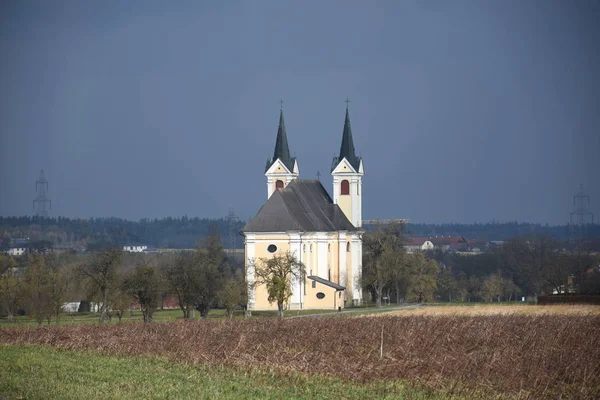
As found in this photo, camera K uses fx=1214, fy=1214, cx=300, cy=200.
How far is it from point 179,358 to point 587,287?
65.0m

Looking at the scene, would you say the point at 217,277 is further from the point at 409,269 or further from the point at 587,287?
the point at 587,287

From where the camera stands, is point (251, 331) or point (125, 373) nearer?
point (125, 373)

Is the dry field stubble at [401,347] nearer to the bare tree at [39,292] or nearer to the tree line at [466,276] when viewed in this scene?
the bare tree at [39,292]

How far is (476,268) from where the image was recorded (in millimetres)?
171375

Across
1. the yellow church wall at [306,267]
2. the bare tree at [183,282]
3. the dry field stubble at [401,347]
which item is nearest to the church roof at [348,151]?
the yellow church wall at [306,267]

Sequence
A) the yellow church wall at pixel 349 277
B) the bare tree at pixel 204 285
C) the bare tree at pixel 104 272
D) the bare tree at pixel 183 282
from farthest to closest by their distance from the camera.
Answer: the yellow church wall at pixel 349 277 < the bare tree at pixel 204 285 < the bare tree at pixel 183 282 < the bare tree at pixel 104 272

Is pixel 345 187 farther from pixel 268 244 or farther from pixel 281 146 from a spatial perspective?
pixel 268 244

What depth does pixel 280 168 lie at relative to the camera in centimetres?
9775

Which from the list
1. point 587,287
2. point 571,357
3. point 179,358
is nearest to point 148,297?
point 179,358

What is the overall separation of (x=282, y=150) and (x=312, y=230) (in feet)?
35.5

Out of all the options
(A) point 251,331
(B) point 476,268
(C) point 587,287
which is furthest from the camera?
(B) point 476,268

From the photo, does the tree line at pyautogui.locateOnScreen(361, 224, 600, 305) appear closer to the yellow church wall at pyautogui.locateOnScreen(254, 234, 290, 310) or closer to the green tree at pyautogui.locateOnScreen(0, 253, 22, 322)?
the yellow church wall at pyautogui.locateOnScreen(254, 234, 290, 310)

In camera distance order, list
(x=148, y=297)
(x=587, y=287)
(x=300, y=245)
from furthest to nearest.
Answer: (x=587, y=287)
(x=300, y=245)
(x=148, y=297)

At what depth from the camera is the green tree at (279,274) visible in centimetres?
7625
